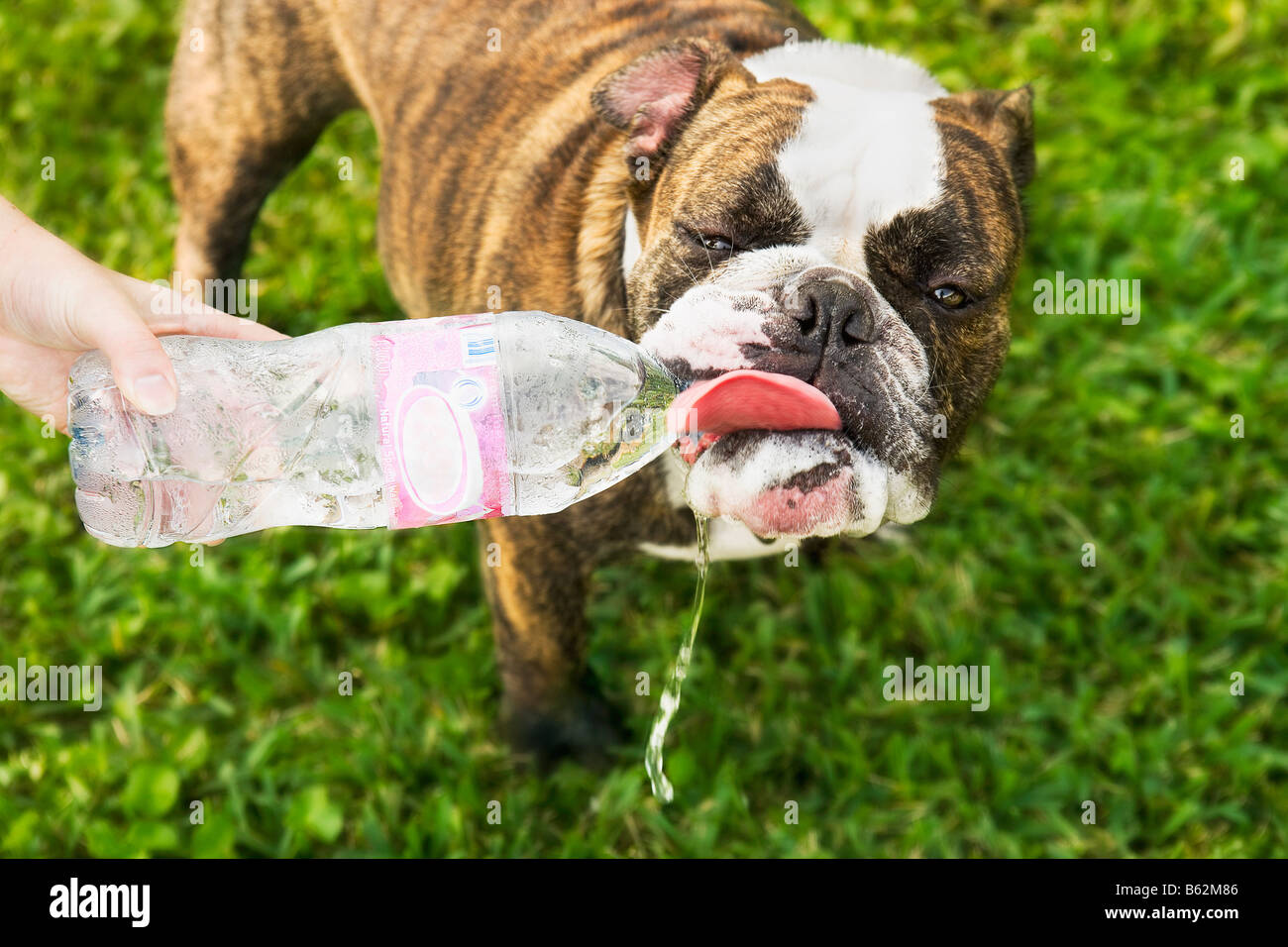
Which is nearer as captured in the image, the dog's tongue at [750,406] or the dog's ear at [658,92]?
the dog's tongue at [750,406]

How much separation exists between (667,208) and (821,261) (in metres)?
0.34

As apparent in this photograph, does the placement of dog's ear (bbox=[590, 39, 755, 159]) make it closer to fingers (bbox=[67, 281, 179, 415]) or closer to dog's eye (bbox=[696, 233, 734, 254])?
dog's eye (bbox=[696, 233, 734, 254])

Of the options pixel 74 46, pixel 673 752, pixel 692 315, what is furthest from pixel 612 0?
pixel 74 46

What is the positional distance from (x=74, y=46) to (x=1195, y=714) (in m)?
4.77

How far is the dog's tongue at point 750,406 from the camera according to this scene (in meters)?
2.03

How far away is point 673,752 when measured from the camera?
10.7ft

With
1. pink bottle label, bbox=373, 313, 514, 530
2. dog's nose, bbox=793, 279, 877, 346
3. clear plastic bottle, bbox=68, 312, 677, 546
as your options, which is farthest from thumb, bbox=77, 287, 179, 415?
dog's nose, bbox=793, 279, 877, 346

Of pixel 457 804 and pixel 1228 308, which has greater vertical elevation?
pixel 1228 308

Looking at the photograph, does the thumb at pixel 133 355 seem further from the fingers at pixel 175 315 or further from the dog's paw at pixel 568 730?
the dog's paw at pixel 568 730

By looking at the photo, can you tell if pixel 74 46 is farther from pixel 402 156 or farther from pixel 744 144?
pixel 744 144

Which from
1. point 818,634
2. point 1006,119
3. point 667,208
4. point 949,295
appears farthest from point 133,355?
point 818,634

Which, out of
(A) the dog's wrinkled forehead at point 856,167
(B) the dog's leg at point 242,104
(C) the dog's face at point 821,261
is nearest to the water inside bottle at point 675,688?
(C) the dog's face at point 821,261

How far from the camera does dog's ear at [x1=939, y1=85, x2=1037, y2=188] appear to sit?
2602 millimetres

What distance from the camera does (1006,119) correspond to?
2641mm
